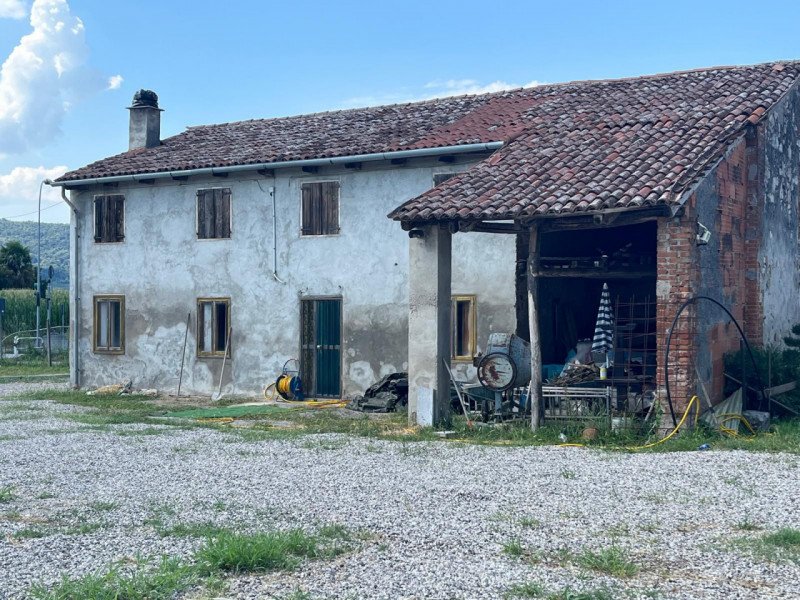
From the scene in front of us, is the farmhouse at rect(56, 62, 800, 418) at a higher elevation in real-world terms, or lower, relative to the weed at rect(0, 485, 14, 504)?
higher

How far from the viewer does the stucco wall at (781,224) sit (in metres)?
16.3

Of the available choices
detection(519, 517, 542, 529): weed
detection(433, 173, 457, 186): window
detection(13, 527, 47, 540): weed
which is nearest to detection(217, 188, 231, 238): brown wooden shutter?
detection(433, 173, 457, 186): window

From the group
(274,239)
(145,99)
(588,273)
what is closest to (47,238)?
(145,99)

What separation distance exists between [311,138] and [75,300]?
6677mm

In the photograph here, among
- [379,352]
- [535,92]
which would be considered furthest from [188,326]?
[535,92]

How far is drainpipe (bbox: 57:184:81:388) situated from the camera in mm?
22406

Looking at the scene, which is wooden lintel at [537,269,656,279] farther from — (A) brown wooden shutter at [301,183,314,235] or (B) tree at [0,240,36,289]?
(B) tree at [0,240,36,289]

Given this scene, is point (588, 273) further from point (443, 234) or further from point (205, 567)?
point (205, 567)

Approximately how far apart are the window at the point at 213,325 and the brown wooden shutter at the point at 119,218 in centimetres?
261

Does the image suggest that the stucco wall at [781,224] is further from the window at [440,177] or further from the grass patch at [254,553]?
the grass patch at [254,553]

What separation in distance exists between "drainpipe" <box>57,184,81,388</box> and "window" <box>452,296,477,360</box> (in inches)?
368

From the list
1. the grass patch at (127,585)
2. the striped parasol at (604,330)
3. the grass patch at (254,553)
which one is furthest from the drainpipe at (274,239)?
the grass patch at (127,585)

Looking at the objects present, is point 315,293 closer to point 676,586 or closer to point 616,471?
point 616,471

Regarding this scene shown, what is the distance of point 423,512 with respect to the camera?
8.27 meters
